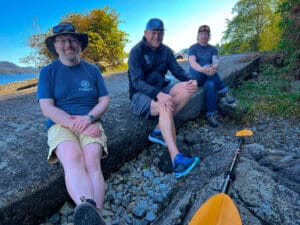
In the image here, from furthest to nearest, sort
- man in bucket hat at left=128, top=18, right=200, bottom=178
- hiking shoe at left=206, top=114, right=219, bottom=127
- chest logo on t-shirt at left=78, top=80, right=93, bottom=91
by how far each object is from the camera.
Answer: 1. hiking shoe at left=206, top=114, right=219, bottom=127
2. man in bucket hat at left=128, top=18, right=200, bottom=178
3. chest logo on t-shirt at left=78, top=80, right=93, bottom=91

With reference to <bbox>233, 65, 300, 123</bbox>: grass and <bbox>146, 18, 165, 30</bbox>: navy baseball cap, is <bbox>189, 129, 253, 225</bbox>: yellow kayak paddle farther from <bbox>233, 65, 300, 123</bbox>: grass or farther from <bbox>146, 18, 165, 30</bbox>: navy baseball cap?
<bbox>233, 65, 300, 123</bbox>: grass

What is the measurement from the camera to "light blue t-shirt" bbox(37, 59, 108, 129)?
2.34 metres

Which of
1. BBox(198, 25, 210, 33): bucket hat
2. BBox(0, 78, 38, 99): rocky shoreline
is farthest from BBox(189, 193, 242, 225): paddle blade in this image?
BBox(0, 78, 38, 99): rocky shoreline

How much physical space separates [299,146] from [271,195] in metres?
2.19

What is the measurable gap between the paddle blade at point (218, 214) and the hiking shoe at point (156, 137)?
1424 millimetres

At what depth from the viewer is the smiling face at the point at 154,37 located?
9.50 feet

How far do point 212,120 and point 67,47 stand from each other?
2.83 m

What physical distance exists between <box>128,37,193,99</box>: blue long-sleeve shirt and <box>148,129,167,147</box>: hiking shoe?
0.48m

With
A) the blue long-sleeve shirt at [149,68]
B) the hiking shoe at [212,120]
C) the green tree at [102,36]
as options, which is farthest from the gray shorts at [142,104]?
the green tree at [102,36]

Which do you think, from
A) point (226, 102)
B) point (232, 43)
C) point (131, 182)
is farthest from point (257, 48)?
point (131, 182)

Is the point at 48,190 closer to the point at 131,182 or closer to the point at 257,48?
the point at 131,182

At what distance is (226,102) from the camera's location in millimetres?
4535

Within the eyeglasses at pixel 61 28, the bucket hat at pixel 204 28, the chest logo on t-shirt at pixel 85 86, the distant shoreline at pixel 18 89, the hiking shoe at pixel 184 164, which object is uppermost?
the eyeglasses at pixel 61 28

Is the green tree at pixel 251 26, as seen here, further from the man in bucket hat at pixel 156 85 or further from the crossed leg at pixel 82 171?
the crossed leg at pixel 82 171
